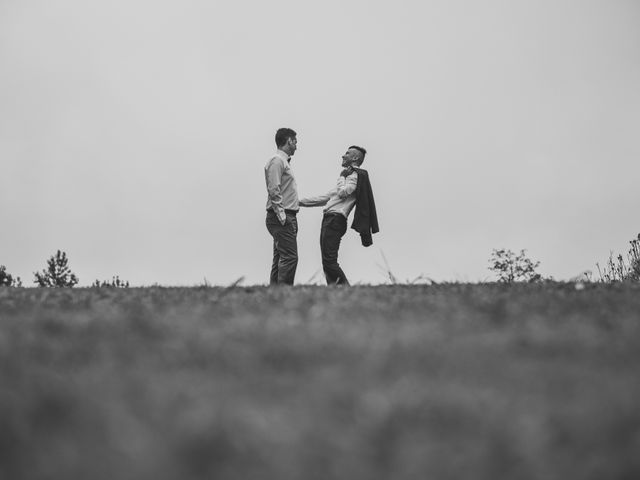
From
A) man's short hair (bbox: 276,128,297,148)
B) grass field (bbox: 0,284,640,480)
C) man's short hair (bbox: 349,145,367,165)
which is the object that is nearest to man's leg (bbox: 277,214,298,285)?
man's short hair (bbox: 276,128,297,148)

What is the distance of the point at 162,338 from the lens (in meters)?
2.95

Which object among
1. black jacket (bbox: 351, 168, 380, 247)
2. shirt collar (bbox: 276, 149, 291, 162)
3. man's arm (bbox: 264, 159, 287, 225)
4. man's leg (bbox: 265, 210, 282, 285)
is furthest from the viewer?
black jacket (bbox: 351, 168, 380, 247)

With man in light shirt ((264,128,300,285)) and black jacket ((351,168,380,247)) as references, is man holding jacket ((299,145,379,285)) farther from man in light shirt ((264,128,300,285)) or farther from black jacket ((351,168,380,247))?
man in light shirt ((264,128,300,285))

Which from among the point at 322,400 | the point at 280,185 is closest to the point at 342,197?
the point at 280,185

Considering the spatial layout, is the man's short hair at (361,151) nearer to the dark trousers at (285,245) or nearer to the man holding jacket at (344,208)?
the man holding jacket at (344,208)

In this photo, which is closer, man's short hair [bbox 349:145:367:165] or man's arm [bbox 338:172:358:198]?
man's arm [bbox 338:172:358:198]

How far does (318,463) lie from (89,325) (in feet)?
7.05

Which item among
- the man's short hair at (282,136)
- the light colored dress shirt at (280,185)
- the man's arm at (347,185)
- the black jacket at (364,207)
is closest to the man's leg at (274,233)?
the light colored dress shirt at (280,185)

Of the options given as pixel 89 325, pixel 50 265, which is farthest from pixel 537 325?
pixel 50 265

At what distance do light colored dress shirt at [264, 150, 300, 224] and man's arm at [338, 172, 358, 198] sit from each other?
0.91 meters

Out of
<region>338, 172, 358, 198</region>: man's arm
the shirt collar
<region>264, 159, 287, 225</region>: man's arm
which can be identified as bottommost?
<region>264, 159, 287, 225</region>: man's arm

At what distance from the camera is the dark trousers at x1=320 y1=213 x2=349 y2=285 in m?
10.1

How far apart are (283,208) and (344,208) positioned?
4.61ft

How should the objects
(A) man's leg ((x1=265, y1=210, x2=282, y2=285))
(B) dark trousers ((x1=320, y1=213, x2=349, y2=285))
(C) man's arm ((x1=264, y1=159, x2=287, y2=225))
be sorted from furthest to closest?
(B) dark trousers ((x1=320, y1=213, x2=349, y2=285)) < (A) man's leg ((x1=265, y1=210, x2=282, y2=285)) < (C) man's arm ((x1=264, y1=159, x2=287, y2=225))
